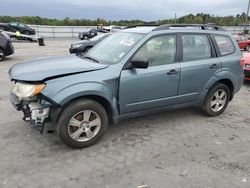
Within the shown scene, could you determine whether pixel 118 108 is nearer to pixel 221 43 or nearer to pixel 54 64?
pixel 54 64

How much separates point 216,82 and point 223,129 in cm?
91

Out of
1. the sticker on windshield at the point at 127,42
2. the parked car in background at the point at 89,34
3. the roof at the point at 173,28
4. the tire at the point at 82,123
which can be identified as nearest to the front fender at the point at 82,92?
the tire at the point at 82,123

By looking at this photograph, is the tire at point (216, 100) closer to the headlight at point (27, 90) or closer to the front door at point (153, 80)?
the front door at point (153, 80)

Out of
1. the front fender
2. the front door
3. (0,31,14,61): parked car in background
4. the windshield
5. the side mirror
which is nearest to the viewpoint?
the front fender

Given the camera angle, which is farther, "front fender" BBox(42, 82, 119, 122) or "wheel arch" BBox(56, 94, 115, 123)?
"wheel arch" BBox(56, 94, 115, 123)

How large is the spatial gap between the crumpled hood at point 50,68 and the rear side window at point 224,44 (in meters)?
2.43

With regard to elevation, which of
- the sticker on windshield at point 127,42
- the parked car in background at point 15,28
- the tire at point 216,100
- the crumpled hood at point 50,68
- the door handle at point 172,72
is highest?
the parked car in background at point 15,28

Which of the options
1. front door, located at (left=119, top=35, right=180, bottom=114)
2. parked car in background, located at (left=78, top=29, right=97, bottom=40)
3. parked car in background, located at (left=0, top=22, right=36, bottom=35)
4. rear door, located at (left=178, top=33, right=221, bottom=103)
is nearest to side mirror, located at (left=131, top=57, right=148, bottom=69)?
front door, located at (left=119, top=35, right=180, bottom=114)

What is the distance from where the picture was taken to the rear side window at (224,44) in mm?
4969

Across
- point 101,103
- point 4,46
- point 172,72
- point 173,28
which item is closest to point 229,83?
point 172,72

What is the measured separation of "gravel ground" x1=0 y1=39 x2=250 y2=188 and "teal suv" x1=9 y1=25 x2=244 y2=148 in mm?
338

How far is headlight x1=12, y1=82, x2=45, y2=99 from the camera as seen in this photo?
3.38 meters

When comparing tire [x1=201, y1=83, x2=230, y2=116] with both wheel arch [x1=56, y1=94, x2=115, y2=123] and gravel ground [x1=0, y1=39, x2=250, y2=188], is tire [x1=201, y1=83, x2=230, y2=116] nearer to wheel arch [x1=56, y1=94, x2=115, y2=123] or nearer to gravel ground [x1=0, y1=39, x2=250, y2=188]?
gravel ground [x1=0, y1=39, x2=250, y2=188]

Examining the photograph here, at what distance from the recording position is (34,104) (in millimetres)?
3547
